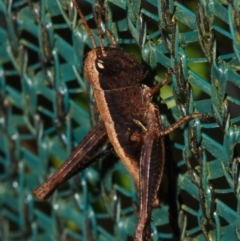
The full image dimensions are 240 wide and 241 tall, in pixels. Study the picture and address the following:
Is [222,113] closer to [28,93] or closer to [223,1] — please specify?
[223,1]

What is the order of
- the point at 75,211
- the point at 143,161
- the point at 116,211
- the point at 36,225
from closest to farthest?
the point at 143,161, the point at 116,211, the point at 75,211, the point at 36,225

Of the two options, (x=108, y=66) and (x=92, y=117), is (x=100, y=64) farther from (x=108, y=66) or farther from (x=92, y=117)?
(x=92, y=117)

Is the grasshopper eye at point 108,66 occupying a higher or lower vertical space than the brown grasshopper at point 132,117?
higher

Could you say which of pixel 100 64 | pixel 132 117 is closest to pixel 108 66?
pixel 100 64

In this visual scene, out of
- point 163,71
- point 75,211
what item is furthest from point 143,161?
point 75,211
